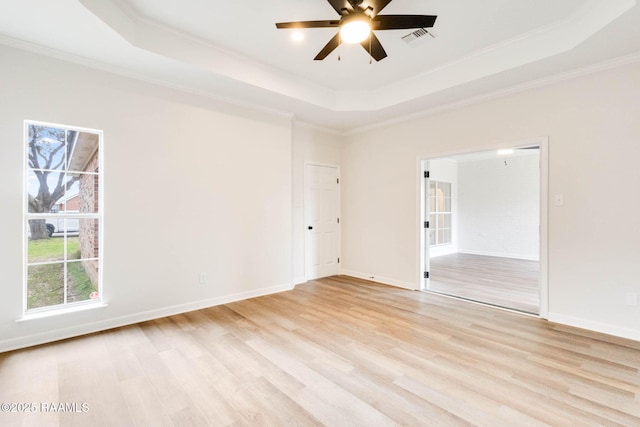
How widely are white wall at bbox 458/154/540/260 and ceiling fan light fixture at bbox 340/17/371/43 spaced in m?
7.04

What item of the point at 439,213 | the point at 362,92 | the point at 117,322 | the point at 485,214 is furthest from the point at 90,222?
the point at 485,214

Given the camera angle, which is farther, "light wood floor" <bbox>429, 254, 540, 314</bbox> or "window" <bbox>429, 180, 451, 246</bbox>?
"window" <bbox>429, 180, 451, 246</bbox>

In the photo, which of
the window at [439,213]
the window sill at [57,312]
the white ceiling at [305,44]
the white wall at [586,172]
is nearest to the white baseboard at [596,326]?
the white wall at [586,172]

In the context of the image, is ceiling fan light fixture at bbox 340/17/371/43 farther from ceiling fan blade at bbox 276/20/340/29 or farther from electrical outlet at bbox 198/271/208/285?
electrical outlet at bbox 198/271/208/285

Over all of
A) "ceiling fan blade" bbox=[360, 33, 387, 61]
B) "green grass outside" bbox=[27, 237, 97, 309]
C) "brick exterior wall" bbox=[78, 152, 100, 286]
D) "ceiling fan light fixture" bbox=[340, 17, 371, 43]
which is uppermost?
"ceiling fan blade" bbox=[360, 33, 387, 61]

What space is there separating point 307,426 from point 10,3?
12.4ft

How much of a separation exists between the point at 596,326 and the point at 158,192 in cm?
517

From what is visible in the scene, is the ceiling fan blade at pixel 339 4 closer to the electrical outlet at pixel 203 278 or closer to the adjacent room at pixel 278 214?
the adjacent room at pixel 278 214

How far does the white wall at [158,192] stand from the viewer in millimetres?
2803

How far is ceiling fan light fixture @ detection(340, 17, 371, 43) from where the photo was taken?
2.29 metres

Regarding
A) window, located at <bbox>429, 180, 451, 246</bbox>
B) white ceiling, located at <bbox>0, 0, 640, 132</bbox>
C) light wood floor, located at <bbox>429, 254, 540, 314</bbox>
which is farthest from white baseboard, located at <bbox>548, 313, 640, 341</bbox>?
window, located at <bbox>429, 180, 451, 246</bbox>

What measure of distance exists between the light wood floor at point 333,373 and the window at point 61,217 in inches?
21.6

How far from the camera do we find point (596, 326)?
10.4ft

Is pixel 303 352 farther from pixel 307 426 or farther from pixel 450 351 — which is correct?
pixel 450 351
